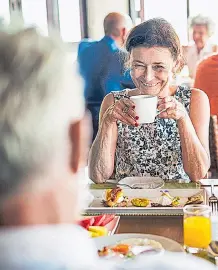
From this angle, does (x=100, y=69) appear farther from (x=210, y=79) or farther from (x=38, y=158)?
(x=38, y=158)

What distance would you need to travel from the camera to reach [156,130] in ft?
7.20

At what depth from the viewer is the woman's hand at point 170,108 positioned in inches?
78.0

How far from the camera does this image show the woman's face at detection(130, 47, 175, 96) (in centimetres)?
212

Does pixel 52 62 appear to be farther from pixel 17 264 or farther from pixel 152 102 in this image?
pixel 152 102

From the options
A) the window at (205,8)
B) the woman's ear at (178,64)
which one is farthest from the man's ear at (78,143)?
the window at (205,8)

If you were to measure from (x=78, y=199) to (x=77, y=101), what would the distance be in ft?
0.39

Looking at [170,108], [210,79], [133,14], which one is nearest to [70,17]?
[133,14]

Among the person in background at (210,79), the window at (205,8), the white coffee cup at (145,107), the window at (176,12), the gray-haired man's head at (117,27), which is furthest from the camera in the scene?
the window at (176,12)

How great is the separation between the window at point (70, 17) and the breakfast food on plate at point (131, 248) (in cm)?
472

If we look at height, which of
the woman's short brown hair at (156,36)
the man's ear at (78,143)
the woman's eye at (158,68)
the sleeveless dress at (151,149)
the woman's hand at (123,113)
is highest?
the woman's short brown hair at (156,36)

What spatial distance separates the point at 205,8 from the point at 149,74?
12.2 ft

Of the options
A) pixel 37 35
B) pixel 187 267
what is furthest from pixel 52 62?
pixel 187 267

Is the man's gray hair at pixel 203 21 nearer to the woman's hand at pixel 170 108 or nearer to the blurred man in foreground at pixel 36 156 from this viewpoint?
the woman's hand at pixel 170 108

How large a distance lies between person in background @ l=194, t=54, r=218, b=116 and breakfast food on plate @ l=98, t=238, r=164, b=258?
2.35 m
